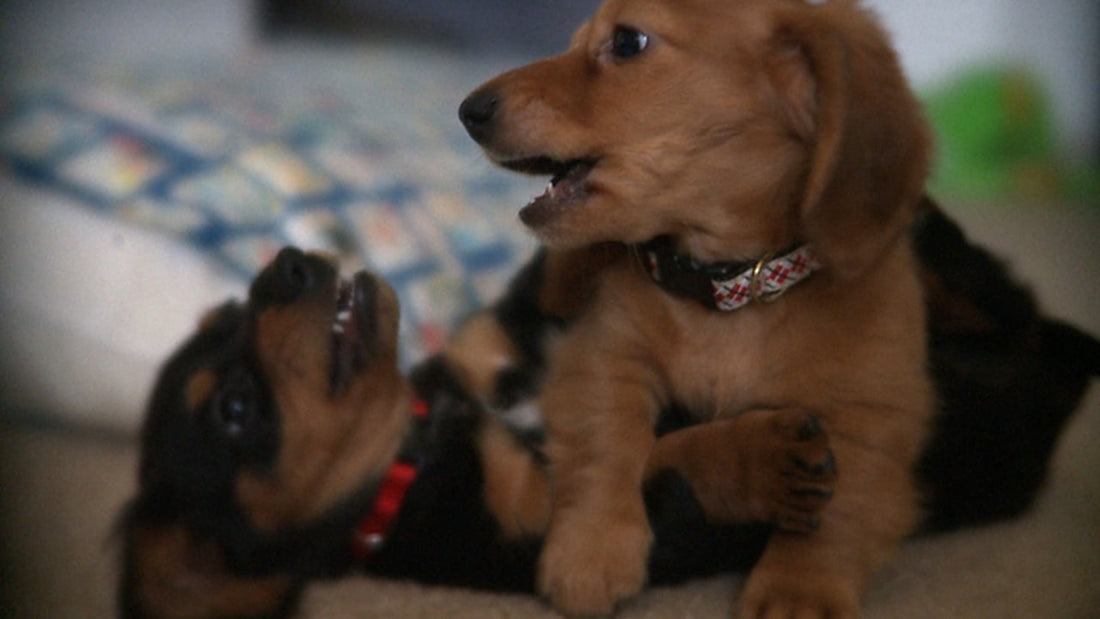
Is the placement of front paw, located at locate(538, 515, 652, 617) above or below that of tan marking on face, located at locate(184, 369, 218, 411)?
below

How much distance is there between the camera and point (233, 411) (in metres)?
1.48

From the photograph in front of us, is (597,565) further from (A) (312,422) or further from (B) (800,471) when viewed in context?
(A) (312,422)

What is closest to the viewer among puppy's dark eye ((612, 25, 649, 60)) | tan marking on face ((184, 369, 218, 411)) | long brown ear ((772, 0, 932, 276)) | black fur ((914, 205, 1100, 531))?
long brown ear ((772, 0, 932, 276))

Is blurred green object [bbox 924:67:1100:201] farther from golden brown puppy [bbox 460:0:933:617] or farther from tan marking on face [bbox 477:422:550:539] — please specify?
tan marking on face [bbox 477:422:550:539]

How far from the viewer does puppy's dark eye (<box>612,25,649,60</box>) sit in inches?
53.7

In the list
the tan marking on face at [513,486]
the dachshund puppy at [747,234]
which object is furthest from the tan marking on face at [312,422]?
the dachshund puppy at [747,234]

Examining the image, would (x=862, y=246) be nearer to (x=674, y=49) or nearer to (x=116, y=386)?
(x=674, y=49)

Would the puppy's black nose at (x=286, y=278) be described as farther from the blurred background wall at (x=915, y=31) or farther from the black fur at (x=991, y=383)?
the black fur at (x=991, y=383)

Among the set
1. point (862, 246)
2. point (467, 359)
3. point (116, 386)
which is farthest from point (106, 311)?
point (862, 246)

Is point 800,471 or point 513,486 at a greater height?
point 800,471

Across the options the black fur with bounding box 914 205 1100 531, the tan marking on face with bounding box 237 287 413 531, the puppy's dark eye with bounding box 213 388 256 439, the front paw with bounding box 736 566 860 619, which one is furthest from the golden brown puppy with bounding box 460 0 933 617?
the puppy's dark eye with bounding box 213 388 256 439

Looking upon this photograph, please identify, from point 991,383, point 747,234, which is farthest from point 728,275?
point 991,383

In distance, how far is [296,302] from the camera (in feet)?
4.97

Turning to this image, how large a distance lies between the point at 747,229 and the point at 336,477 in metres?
0.73
